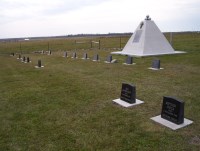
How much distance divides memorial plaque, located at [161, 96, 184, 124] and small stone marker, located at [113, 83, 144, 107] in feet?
5.10

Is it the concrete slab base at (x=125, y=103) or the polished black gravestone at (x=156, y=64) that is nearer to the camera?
the concrete slab base at (x=125, y=103)

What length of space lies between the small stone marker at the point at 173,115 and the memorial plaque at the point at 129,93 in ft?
5.01

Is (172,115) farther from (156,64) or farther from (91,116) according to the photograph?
(156,64)

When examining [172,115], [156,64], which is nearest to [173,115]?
[172,115]

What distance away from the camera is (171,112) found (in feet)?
20.8

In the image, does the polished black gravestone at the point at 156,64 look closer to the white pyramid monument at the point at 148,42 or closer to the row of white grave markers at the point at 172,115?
the white pyramid monument at the point at 148,42

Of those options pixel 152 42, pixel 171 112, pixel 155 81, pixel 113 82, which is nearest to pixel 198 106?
pixel 171 112

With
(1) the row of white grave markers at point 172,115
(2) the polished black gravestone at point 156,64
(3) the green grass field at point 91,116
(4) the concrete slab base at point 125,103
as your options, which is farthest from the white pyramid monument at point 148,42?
(1) the row of white grave markers at point 172,115

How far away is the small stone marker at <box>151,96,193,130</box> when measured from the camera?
608 centimetres

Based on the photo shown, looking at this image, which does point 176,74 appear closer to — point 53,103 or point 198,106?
point 198,106

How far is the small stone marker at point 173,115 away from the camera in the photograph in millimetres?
6082

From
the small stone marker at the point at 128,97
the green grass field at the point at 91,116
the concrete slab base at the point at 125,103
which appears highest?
the small stone marker at the point at 128,97

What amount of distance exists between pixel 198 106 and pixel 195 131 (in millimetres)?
1955

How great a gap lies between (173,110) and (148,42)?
16848 millimetres
